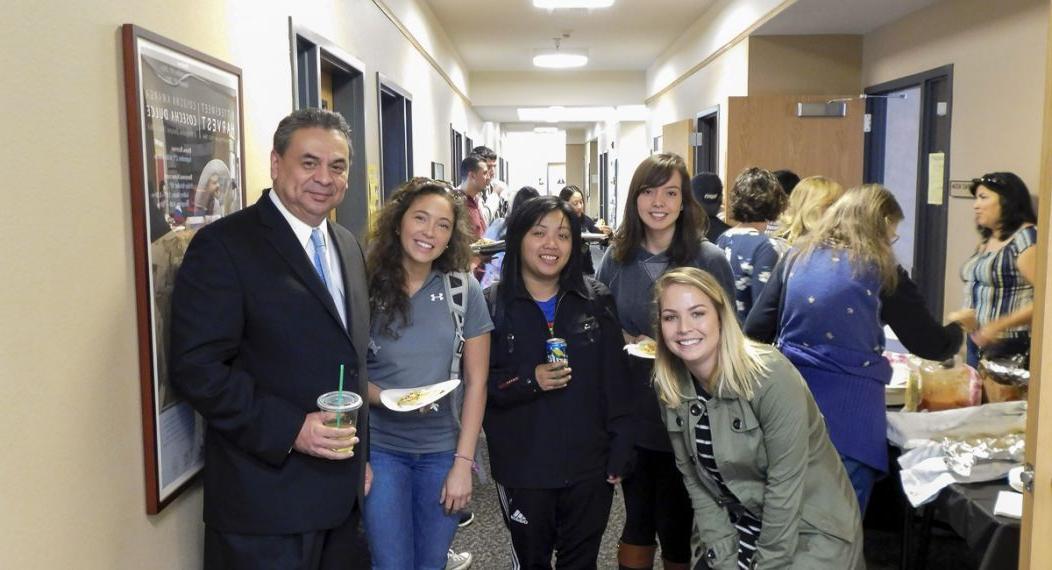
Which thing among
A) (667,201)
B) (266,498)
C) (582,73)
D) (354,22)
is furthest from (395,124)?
(582,73)

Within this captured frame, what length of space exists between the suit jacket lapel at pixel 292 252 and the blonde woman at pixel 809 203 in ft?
5.55

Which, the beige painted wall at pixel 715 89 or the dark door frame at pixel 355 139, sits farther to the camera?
the beige painted wall at pixel 715 89

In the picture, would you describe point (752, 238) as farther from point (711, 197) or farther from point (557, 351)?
point (557, 351)

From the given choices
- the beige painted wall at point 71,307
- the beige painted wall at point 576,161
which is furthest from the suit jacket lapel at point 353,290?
the beige painted wall at point 576,161

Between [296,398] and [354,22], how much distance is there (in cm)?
275

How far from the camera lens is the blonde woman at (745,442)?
190 cm

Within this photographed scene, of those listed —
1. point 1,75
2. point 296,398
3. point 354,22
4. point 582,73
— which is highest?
point 582,73

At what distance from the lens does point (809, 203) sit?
2.97 meters

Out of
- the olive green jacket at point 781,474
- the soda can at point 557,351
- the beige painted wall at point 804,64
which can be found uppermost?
the beige painted wall at point 804,64

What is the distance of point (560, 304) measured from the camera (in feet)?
7.31

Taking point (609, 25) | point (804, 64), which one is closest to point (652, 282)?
Answer: point (804, 64)

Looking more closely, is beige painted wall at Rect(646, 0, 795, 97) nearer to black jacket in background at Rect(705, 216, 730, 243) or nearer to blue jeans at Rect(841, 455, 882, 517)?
black jacket in background at Rect(705, 216, 730, 243)

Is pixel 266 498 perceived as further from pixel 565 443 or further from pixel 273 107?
pixel 273 107

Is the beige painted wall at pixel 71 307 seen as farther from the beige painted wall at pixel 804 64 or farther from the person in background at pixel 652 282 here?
the beige painted wall at pixel 804 64
